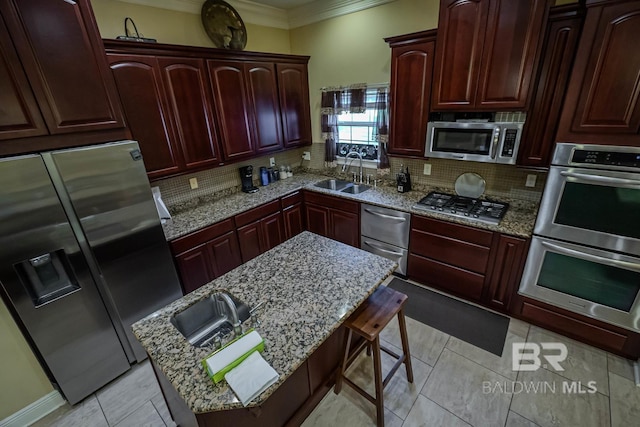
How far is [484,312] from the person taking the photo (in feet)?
8.16

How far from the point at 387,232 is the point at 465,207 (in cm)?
77

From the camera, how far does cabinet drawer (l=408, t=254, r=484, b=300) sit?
2.51 meters

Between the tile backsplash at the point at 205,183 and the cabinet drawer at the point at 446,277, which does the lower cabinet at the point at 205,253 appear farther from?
the cabinet drawer at the point at 446,277

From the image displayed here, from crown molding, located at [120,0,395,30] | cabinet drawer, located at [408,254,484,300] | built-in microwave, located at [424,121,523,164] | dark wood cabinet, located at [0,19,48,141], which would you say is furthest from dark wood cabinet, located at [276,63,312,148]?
dark wood cabinet, located at [0,19,48,141]

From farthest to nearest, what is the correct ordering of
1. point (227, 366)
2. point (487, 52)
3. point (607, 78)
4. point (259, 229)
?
point (259, 229)
point (487, 52)
point (607, 78)
point (227, 366)

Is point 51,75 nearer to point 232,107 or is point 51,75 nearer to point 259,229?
point 232,107

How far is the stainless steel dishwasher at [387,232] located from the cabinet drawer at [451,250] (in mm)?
118

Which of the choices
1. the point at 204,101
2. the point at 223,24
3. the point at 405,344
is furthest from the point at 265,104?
the point at 405,344

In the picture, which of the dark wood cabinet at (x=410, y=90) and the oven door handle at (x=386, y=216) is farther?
the oven door handle at (x=386, y=216)

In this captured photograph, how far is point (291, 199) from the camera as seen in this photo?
3328mm

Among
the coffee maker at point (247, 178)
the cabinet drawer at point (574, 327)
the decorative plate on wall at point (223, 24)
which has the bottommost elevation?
the cabinet drawer at point (574, 327)

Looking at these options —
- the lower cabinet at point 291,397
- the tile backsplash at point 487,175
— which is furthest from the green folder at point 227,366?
the tile backsplash at point 487,175

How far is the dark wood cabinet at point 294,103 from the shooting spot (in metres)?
3.25

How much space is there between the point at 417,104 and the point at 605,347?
2.41 m
